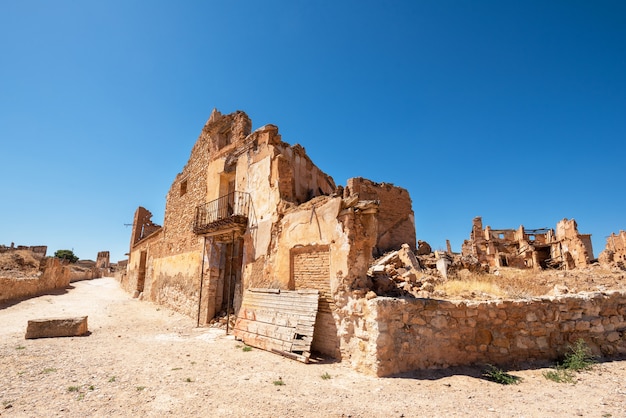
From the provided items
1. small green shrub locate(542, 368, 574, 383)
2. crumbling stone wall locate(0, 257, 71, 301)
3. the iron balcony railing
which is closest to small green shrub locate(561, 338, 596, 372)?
small green shrub locate(542, 368, 574, 383)

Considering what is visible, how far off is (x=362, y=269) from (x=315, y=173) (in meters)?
5.88

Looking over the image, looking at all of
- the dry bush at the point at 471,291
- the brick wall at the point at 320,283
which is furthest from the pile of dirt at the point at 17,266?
the dry bush at the point at 471,291

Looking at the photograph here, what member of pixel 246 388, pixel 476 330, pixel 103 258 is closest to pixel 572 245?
pixel 476 330

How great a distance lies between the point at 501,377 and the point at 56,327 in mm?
10720

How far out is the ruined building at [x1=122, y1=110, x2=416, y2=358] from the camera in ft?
22.4

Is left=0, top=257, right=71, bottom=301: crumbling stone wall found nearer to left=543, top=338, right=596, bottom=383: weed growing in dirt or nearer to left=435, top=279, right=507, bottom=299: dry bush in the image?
left=435, top=279, right=507, bottom=299: dry bush

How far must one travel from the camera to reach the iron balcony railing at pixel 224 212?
1015cm

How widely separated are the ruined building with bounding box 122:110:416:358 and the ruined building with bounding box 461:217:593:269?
40.3 ft

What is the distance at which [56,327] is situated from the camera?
8.12 m

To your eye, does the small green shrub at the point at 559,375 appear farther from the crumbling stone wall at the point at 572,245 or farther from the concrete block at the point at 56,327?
the crumbling stone wall at the point at 572,245

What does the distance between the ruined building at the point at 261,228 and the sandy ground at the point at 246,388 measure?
1567mm

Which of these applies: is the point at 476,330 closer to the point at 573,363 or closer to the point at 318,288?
the point at 573,363

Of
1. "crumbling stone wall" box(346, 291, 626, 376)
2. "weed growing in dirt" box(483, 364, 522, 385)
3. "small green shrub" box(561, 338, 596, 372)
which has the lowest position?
"weed growing in dirt" box(483, 364, 522, 385)

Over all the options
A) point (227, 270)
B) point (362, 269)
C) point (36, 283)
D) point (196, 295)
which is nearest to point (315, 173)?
point (227, 270)
